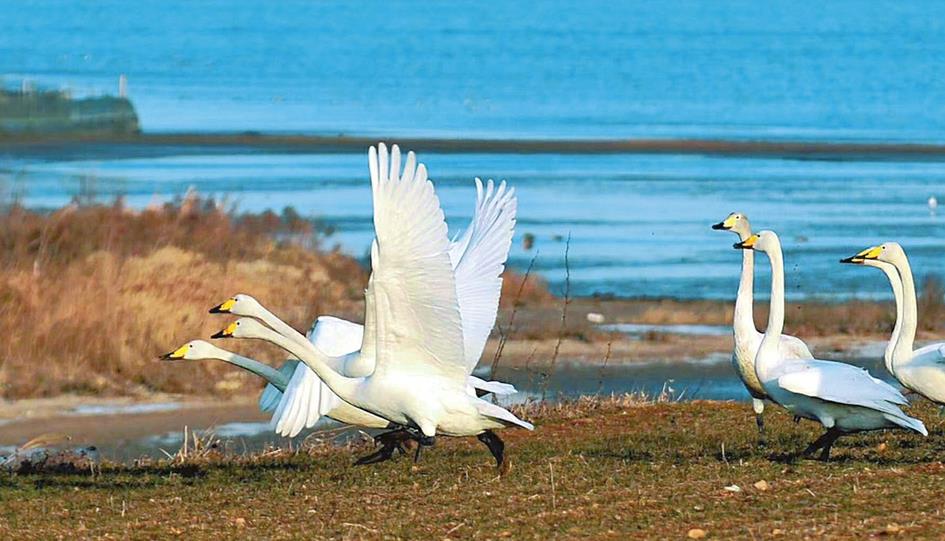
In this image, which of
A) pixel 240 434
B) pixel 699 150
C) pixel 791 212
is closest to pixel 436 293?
pixel 240 434

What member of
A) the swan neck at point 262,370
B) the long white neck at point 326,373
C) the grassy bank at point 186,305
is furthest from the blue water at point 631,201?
the long white neck at point 326,373

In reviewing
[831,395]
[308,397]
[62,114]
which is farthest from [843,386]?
[62,114]

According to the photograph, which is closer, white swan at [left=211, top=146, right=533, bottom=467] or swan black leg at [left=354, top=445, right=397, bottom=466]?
white swan at [left=211, top=146, right=533, bottom=467]

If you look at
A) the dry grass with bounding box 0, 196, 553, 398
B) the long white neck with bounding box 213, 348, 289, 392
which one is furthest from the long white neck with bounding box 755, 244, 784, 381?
the dry grass with bounding box 0, 196, 553, 398

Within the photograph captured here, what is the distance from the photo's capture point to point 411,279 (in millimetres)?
9969

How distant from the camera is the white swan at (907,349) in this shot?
11.1 metres

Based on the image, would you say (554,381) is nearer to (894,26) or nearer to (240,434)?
(240,434)

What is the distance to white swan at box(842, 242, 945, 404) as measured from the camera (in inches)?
438

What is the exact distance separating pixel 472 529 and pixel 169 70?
7390 centimetres

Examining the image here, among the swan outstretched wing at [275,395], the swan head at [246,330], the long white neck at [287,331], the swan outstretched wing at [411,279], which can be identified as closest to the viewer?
the swan outstretched wing at [411,279]

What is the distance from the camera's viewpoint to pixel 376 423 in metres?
12.5

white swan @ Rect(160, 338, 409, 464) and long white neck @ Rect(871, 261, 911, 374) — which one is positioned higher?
long white neck @ Rect(871, 261, 911, 374)

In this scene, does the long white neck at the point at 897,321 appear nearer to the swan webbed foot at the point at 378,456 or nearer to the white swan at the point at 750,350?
the white swan at the point at 750,350

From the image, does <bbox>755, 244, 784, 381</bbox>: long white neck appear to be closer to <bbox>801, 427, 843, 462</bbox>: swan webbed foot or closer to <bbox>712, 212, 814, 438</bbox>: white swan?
<bbox>712, 212, 814, 438</bbox>: white swan
